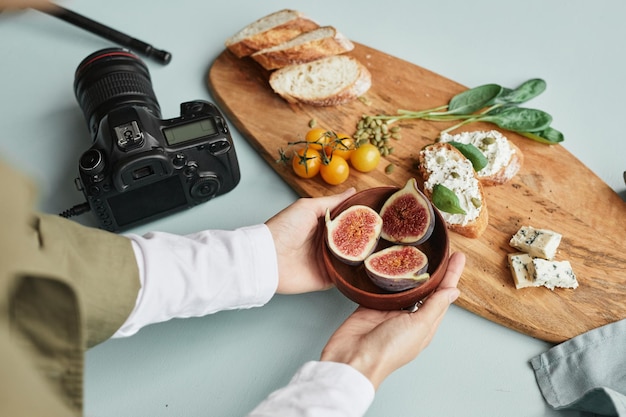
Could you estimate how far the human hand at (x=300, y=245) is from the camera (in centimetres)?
182

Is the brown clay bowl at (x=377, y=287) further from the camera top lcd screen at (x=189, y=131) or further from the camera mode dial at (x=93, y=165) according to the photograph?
the camera mode dial at (x=93, y=165)

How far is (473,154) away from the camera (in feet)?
6.70

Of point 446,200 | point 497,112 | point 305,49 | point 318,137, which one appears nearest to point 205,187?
point 318,137

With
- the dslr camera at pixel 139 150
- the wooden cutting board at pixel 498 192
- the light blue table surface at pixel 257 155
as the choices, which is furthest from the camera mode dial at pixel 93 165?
the wooden cutting board at pixel 498 192

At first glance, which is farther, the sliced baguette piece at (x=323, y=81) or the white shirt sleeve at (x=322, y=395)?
the sliced baguette piece at (x=323, y=81)

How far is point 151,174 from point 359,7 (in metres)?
1.50

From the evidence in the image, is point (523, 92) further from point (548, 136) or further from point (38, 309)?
point (38, 309)

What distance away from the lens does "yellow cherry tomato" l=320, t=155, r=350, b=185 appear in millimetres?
2100

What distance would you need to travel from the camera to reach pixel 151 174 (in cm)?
194

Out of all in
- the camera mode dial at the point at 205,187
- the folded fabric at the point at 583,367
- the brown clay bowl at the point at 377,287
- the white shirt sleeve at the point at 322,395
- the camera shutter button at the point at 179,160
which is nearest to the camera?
the white shirt sleeve at the point at 322,395

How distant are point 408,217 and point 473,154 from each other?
47 centimetres

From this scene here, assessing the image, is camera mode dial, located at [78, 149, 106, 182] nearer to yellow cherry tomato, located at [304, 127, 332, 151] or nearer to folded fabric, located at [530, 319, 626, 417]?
yellow cherry tomato, located at [304, 127, 332, 151]

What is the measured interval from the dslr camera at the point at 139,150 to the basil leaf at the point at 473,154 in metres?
0.83

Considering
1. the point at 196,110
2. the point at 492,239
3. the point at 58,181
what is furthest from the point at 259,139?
the point at 492,239
